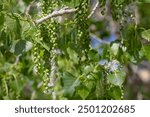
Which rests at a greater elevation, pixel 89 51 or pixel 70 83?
pixel 89 51

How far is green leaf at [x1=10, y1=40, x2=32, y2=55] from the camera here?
9.13ft

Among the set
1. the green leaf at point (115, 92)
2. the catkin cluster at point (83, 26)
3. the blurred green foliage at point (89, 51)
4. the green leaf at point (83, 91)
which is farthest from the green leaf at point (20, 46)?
the green leaf at point (115, 92)

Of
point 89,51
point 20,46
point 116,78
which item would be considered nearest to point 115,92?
point 116,78

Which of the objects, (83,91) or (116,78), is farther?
(83,91)

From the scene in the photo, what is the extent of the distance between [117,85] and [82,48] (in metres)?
0.26

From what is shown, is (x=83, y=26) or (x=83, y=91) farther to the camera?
(x=83, y=91)

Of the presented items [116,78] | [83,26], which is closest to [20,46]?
[83,26]

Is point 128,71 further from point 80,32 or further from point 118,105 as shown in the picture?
point 80,32

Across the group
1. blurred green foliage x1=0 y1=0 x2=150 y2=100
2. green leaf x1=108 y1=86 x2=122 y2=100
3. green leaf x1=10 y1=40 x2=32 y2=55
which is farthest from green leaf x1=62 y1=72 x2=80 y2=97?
green leaf x1=10 y1=40 x2=32 y2=55

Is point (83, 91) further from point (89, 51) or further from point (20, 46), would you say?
point (20, 46)

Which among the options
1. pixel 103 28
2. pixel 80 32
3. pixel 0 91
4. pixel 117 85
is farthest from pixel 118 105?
pixel 103 28

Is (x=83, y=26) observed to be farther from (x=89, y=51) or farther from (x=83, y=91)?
(x=83, y=91)

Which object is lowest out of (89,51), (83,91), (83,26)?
(83,91)

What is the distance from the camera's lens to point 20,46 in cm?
280
